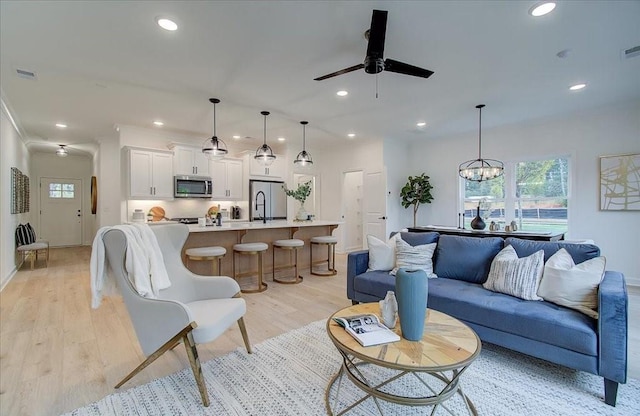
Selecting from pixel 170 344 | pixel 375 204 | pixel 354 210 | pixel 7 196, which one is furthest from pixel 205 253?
pixel 354 210

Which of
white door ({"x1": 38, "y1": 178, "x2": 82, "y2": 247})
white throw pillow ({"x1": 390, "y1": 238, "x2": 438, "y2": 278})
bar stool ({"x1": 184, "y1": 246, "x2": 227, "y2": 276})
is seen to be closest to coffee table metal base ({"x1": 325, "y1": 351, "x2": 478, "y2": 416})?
white throw pillow ({"x1": 390, "y1": 238, "x2": 438, "y2": 278})

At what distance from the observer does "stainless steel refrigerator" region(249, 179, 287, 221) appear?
6773 millimetres

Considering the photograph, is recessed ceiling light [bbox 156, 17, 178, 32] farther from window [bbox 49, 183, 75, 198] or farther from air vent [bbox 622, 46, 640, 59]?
window [bbox 49, 183, 75, 198]

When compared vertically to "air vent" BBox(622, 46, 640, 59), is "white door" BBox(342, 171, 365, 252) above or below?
below

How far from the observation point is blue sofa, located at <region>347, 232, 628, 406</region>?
6.09 feet

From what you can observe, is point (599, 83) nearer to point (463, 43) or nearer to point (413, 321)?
point (463, 43)

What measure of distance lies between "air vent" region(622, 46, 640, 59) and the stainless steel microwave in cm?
621

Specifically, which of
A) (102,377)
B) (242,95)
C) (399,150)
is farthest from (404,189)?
(102,377)

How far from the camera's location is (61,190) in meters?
8.95

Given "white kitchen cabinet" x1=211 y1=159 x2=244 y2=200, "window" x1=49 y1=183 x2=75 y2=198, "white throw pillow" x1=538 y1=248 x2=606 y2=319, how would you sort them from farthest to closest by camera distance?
"window" x1=49 y1=183 x2=75 y2=198, "white kitchen cabinet" x1=211 y1=159 x2=244 y2=200, "white throw pillow" x1=538 y1=248 x2=606 y2=319

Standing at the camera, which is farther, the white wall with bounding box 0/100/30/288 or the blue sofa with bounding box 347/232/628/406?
the white wall with bounding box 0/100/30/288

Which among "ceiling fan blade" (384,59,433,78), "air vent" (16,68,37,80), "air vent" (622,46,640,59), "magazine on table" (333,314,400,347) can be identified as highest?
"air vent" (622,46,640,59)

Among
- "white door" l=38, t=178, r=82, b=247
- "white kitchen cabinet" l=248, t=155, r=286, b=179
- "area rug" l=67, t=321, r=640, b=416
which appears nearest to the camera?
"area rug" l=67, t=321, r=640, b=416

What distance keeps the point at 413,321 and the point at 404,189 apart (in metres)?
5.26
